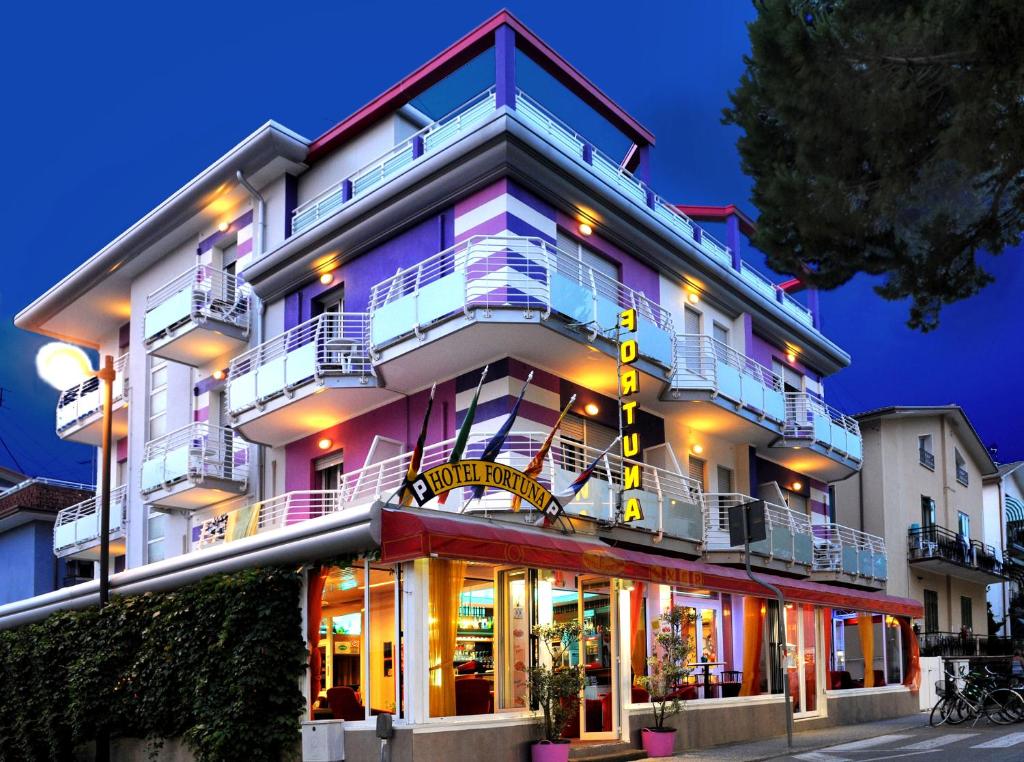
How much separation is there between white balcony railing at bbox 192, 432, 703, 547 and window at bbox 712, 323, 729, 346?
14.7ft

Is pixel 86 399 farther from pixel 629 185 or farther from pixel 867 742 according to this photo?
pixel 867 742

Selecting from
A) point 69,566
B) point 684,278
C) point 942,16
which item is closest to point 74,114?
point 69,566

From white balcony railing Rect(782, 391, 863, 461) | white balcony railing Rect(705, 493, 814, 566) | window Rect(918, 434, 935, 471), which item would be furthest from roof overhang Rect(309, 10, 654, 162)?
window Rect(918, 434, 935, 471)

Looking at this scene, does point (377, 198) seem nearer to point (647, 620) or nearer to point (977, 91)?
point (647, 620)

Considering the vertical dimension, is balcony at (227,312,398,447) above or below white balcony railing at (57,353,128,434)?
below

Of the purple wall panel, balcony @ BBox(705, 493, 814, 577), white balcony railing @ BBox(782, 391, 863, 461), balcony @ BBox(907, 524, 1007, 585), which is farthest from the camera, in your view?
balcony @ BBox(907, 524, 1007, 585)

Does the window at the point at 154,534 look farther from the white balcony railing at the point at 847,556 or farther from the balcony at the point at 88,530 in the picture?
the white balcony railing at the point at 847,556

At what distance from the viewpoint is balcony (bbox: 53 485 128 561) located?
97.0 feet

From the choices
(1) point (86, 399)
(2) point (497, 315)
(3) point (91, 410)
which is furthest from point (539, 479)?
(1) point (86, 399)

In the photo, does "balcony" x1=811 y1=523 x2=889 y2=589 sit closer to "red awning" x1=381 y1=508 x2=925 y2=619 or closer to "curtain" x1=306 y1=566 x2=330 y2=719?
"red awning" x1=381 y1=508 x2=925 y2=619

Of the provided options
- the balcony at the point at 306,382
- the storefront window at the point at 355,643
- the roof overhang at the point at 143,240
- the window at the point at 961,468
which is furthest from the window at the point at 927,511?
the storefront window at the point at 355,643

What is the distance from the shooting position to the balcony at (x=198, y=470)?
79.3ft

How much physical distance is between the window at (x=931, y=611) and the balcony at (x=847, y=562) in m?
7.34

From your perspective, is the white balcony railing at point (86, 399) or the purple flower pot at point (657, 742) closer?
the purple flower pot at point (657, 742)
